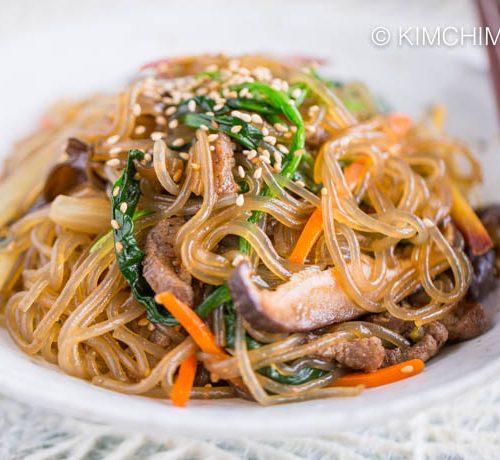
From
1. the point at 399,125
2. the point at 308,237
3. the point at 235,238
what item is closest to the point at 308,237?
the point at 308,237

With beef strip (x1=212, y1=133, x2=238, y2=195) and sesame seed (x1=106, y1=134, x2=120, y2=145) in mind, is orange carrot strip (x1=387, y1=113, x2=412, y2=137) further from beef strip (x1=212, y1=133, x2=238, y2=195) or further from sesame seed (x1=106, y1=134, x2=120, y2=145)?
sesame seed (x1=106, y1=134, x2=120, y2=145)

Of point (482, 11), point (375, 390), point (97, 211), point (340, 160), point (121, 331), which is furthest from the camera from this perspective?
point (482, 11)

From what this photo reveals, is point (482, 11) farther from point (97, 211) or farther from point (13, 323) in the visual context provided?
point (13, 323)

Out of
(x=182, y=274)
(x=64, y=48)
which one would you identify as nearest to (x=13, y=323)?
(x=182, y=274)

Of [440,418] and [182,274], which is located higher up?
[182,274]

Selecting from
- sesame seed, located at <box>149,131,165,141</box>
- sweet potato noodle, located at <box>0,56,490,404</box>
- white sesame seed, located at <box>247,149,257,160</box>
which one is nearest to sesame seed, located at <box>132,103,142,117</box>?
sweet potato noodle, located at <box>0,56,490,404</box>

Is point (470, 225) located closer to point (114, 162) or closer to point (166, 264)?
point (166, 264)
